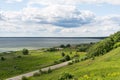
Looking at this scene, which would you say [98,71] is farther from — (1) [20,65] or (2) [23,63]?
(2) [23,63]

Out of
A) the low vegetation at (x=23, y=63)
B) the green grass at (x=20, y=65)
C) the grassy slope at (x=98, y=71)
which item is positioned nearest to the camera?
the grassy slope at (x=98, y=71)

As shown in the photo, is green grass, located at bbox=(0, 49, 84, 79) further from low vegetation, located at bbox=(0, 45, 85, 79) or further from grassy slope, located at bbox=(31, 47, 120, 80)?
grassy slope, located at bbox=(31, 47, 120, 80)

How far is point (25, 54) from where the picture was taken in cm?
15325

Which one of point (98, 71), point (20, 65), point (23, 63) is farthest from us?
point (23, 63)

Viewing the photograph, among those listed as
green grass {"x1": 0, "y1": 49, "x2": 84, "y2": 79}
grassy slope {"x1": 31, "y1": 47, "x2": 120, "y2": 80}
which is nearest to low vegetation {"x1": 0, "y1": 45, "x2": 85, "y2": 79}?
green grass {"x1": 0, "y1": 49, "x2": 84, "y2": 79}

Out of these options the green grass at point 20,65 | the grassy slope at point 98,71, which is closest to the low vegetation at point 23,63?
the green grass at point 20,65

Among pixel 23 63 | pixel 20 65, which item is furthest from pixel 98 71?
pixel 23 63

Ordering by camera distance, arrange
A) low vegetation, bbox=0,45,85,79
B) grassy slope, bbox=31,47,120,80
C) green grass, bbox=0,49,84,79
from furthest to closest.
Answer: low vegetation, bbox=0,45,85,79, green grass, bbox=0,49,84,79, grassy slope, bbox=31,47,120,80

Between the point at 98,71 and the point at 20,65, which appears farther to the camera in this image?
the point at 20,65

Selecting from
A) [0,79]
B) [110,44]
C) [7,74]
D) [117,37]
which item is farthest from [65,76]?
[117,37]

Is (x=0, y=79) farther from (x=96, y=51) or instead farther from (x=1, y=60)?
(x=1, y=60)

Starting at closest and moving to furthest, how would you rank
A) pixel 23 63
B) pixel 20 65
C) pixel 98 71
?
pixel 98 71
pixel 20 65
pixel 23 63

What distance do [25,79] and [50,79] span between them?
44.8 feet

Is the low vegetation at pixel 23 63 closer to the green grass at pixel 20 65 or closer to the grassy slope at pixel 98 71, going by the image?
the green grass at pixel 20 65
